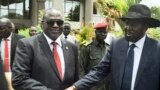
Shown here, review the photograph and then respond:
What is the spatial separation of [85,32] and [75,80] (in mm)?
10727

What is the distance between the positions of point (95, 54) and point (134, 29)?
9.62 ft

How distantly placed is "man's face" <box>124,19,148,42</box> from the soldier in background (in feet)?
9.25

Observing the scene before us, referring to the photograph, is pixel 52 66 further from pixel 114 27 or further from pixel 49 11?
pixel 114 27

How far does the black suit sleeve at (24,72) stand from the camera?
5625 mm

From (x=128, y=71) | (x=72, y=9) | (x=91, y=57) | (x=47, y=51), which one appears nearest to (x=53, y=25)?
(x=47, y=51)

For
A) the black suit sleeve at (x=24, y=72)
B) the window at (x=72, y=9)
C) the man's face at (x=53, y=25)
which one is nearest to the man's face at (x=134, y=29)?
the man's face at (x=53, y=25)

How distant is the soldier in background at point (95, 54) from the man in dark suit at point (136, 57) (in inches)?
102

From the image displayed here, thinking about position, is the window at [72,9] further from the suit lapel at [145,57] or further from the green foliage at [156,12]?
the suit lapel at [145,57]

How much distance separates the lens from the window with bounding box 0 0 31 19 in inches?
1591

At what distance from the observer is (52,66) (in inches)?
227

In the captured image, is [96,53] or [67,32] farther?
[67,32]

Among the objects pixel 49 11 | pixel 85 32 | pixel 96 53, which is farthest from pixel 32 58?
pixel 85 32

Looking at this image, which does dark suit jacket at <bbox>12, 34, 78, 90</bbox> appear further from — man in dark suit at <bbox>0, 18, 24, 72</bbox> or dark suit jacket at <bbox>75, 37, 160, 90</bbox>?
man in dark suit at <bbox>0, 18, 24, 72</bbox>

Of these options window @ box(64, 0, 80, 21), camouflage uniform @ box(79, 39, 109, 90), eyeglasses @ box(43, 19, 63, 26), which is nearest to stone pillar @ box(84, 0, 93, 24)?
window @ box(64, 0, 80, 21)
